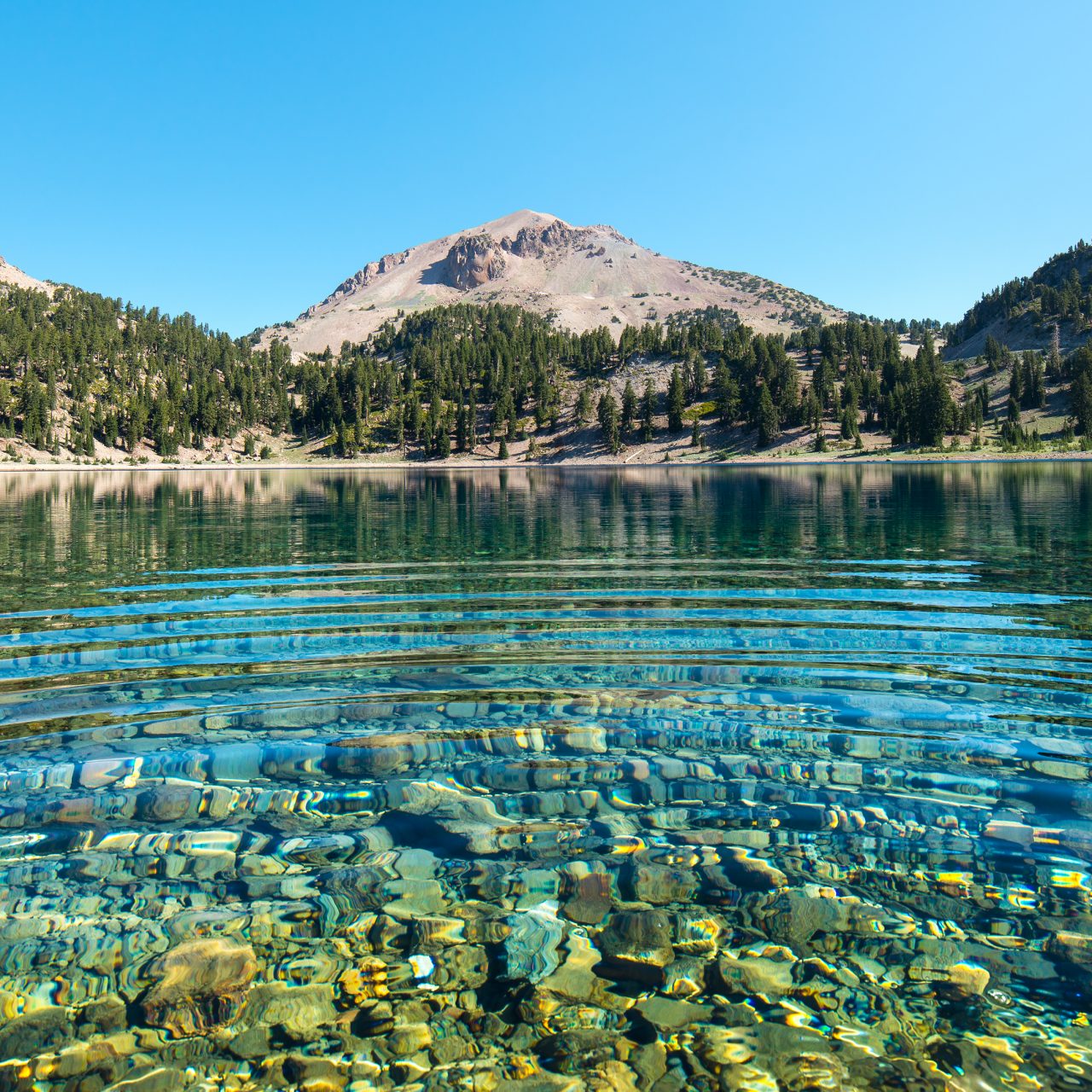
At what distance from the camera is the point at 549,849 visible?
7535 mm

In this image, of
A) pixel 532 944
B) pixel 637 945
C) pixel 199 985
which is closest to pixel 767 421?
pixel 637 945

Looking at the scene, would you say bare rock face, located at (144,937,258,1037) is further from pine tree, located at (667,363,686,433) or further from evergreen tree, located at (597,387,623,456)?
pine tree, located at (667,363,686,433)

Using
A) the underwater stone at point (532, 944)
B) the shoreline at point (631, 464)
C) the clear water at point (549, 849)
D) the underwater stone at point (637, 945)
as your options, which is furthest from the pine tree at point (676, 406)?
the underwater stone at point (532, 944)

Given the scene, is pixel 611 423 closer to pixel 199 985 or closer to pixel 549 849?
pixel 549 849

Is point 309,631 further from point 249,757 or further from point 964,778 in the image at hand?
point 964,778

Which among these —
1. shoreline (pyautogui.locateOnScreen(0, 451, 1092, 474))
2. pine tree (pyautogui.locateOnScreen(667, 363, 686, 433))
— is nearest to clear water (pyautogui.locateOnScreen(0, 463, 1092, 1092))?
shoreline (pyautogui.locateOnScreen(0, 451, 1092, 474))

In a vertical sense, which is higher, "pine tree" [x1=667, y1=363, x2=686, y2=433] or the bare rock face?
"pine tree" [x1=667, y1=363, x2=686, y2=433]

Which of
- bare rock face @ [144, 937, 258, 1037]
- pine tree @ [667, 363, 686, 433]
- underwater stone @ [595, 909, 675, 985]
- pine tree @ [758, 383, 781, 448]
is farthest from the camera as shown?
pine tree @ [667, 363, 686, 433]

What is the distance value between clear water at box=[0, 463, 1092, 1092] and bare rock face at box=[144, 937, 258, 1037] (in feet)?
0.11

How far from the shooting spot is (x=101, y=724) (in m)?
11.3

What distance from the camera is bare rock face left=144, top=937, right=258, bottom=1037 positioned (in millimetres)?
5332

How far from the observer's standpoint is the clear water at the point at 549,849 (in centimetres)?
512

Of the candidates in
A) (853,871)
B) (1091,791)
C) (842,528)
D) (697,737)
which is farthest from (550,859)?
(842,528)

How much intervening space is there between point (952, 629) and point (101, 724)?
56.5ft
